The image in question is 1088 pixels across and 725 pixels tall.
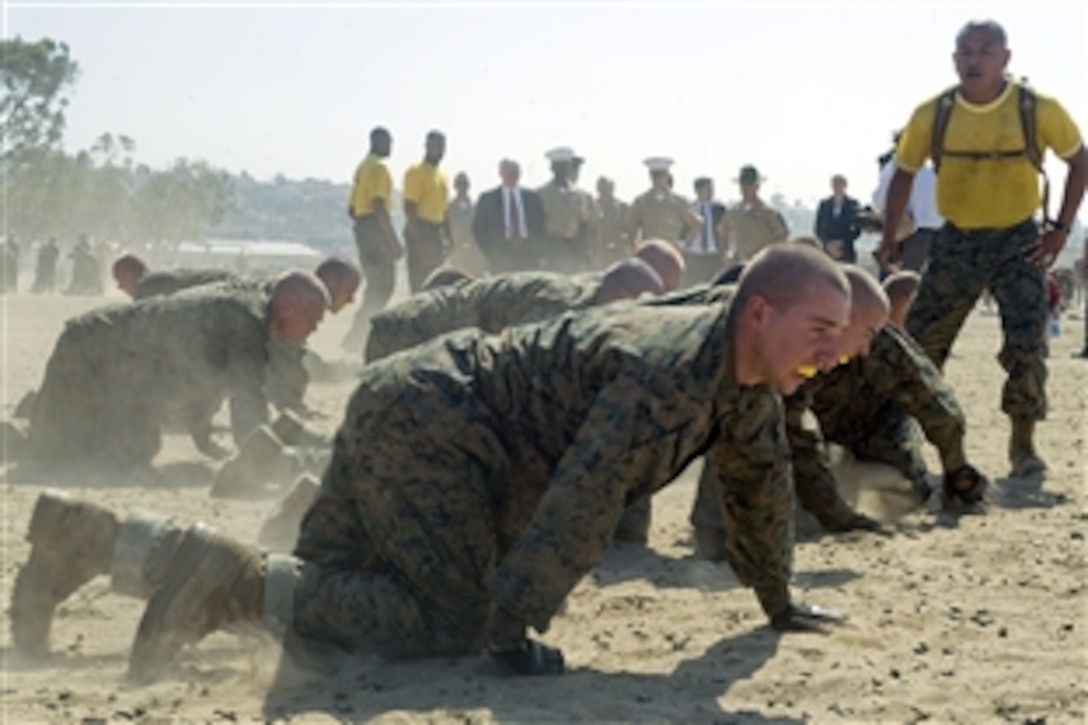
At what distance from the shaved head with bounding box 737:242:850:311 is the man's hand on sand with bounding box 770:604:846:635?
117 centimetres

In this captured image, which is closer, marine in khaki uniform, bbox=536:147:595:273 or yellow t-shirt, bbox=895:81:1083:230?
yellow t-shirt, bbox=895:81:1083:230

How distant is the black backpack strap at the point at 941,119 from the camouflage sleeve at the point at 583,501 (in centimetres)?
410

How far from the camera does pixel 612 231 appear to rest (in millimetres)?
18812

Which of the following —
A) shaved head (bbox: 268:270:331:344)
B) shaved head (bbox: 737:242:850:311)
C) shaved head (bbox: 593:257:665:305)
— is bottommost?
shaved head (bbox: 268:270:331:344)

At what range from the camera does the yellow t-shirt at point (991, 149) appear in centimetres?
755

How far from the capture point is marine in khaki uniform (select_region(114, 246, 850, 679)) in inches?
162

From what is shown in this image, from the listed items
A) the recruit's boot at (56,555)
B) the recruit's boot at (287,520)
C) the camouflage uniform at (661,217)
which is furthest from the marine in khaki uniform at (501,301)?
the camouflage uniform at (661,217)

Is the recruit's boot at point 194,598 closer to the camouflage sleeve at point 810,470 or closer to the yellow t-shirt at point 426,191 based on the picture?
the camouflage sleeve at point 810,470

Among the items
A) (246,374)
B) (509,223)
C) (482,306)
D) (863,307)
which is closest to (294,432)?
(246,374)

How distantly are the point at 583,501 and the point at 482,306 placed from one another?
11.9 ft

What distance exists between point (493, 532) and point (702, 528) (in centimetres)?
162

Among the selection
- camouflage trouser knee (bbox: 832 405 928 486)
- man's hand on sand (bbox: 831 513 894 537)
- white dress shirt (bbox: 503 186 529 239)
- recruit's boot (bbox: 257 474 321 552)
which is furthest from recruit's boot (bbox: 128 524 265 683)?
white dress shirt (bbox: 503 186 529 239)

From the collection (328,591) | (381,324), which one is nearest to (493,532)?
(328,591)

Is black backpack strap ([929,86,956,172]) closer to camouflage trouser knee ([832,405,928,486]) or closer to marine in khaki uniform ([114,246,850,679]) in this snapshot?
camouflage trouser knee ([832,405,928,486])
